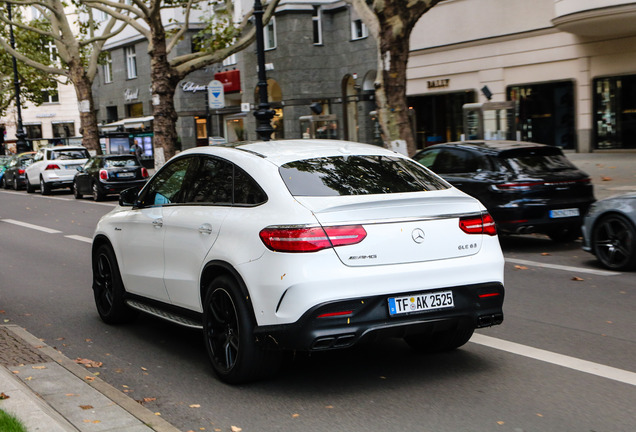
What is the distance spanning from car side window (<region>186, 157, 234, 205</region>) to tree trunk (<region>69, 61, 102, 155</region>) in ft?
109

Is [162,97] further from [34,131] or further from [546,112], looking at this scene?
[34,131]

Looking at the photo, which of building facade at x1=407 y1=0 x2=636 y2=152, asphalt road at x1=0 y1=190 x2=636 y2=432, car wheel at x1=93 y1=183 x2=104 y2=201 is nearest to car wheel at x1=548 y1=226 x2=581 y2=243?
asphalt road at x1=0 y1=190 x2=636 y2=432

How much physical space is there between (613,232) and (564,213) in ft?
5.99

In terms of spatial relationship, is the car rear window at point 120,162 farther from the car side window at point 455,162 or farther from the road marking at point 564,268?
the road marking at point 564,268

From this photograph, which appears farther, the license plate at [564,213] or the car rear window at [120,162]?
the car rear window at [120,162]

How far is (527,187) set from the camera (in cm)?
1142

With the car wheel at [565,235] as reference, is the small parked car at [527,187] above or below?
above

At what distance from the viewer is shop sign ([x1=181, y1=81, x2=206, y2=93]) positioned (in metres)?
49.7

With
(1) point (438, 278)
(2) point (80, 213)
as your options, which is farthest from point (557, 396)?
(2) point (80, 213)

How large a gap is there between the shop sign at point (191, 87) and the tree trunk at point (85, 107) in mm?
11365

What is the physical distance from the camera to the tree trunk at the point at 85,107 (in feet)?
124

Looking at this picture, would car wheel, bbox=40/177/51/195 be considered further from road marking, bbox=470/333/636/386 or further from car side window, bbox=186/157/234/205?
road marking, bbox=470/333/636/386

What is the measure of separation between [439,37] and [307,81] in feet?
29.9

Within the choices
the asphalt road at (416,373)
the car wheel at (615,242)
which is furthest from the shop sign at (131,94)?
the car wheel at (615,242)
